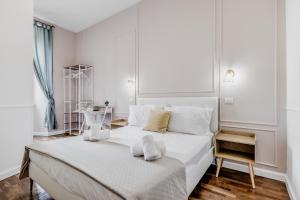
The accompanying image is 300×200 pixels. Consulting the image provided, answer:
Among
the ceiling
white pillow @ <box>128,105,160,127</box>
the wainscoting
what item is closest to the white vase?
white pillow @ <box>128,105,160,127</box>

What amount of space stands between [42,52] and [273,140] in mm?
5314

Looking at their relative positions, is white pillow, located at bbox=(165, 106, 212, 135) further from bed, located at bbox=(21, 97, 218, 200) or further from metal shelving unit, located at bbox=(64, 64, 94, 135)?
metal shelving unit, located at bbox=(64, 64, 94, 135)

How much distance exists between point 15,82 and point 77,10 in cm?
247

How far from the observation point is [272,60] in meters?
2.23

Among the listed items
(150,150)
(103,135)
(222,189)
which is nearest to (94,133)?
(103,135)

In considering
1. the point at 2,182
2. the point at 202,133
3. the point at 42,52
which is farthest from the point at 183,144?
the point at 42,52

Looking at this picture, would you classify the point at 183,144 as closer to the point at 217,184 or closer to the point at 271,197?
the point at 217,184

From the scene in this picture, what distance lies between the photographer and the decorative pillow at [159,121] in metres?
2.54

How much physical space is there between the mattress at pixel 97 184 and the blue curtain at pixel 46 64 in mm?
3070

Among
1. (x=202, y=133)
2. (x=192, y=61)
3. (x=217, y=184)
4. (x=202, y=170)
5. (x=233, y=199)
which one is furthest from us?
(x=192, y=61)

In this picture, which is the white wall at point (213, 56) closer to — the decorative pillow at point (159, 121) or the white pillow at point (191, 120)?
the white pillow at point (191, 120)

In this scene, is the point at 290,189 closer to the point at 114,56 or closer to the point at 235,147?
the point at 235,147

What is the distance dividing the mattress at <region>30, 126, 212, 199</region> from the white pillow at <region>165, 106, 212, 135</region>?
0.36 ft

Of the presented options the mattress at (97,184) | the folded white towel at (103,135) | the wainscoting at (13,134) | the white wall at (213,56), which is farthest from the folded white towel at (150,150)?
the wainscoting at (13,134)
